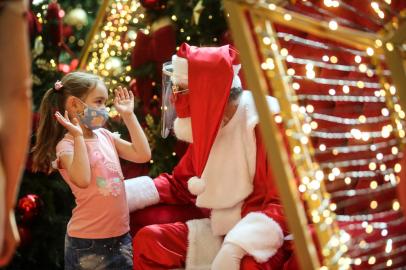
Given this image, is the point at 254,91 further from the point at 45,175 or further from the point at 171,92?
the point at 45,175

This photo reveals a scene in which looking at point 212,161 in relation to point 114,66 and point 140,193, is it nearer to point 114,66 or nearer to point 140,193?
point 140,193

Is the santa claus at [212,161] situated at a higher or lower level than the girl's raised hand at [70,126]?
lower

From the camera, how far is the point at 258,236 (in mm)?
2225

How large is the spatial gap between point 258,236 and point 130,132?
0.67 m

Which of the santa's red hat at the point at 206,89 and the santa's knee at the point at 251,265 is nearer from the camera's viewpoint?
the santa's knee at the point at 251,265

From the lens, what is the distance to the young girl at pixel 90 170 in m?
2.43

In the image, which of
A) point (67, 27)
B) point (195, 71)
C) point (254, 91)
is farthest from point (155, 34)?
point (254, 91)

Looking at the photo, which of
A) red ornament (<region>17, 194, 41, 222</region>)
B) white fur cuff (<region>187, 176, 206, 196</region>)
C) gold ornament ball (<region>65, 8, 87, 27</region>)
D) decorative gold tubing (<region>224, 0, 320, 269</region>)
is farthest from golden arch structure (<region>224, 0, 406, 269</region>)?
gold ornament ball (<region>65, 8, 87, 27</region>)

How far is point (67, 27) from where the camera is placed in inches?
146

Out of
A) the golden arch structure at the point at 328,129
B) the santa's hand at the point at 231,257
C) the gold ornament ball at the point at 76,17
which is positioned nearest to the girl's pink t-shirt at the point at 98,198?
the santa's hand at the point at 231,257

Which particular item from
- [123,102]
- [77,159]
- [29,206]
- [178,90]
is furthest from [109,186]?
[29,206]

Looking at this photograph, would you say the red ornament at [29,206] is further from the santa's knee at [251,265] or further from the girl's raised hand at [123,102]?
the santa's knee at [251,265]

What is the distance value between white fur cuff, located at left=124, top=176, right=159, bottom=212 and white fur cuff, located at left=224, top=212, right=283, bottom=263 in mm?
547

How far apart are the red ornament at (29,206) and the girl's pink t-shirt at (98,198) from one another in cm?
85
